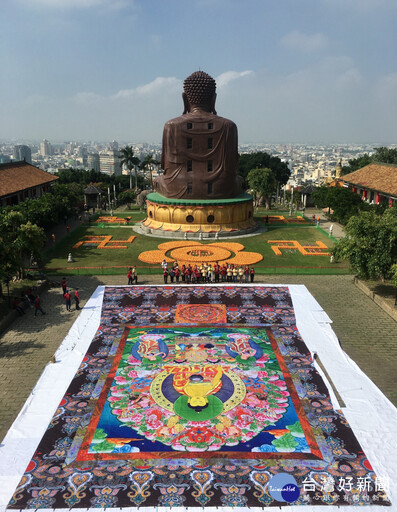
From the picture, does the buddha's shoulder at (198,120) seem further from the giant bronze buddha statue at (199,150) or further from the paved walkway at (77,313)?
the paved walkway at (77,313)

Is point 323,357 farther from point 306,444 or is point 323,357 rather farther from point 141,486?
point 141,486

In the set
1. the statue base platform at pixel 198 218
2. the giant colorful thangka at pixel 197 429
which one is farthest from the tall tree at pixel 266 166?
the giant colorful thangka at pixel 197 429

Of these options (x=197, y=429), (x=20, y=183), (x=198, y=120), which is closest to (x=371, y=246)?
(x=197, y=429)

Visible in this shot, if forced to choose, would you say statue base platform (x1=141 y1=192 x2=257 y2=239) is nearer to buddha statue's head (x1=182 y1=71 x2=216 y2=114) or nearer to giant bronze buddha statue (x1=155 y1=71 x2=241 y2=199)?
giant bronze buddha statue (x1=155 y1=71 x2=241 y2=199)

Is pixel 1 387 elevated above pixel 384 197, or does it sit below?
Result: below

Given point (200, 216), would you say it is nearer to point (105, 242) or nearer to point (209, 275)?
point (105, 242)

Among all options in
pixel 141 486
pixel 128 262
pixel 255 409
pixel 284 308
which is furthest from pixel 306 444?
pixel 128 262

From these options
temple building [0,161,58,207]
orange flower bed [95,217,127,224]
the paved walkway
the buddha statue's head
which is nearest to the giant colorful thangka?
the paved walkway
